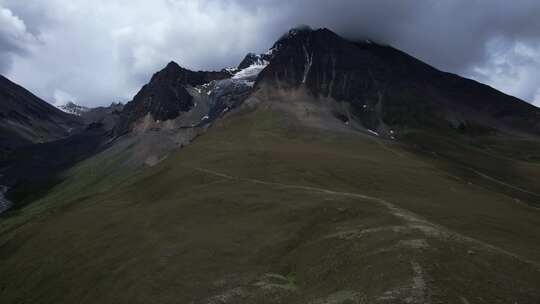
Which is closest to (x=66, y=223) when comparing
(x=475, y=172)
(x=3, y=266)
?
(x=3, y=266)

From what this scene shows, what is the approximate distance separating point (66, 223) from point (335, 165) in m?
70.1

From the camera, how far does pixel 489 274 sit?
49.1 metres

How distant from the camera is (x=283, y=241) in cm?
7312

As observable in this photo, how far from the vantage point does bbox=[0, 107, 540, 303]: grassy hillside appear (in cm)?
5034

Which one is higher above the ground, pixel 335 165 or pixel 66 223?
pixel 335 165

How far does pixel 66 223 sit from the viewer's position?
12138cm

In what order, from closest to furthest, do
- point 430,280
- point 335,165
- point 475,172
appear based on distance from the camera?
point 430,280, point 335,165, point 475,172

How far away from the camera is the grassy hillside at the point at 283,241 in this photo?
50344 millimetres

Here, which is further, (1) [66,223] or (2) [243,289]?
(1) [66,223]

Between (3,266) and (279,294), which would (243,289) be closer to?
→ (279,294)

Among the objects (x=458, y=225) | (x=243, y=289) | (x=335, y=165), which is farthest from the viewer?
(x=335, y=165)

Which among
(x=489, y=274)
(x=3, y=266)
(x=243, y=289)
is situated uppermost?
(x=489, y=274)

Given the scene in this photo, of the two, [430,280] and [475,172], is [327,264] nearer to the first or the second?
[430,280]

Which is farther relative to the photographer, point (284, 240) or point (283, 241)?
point (284, 240)
